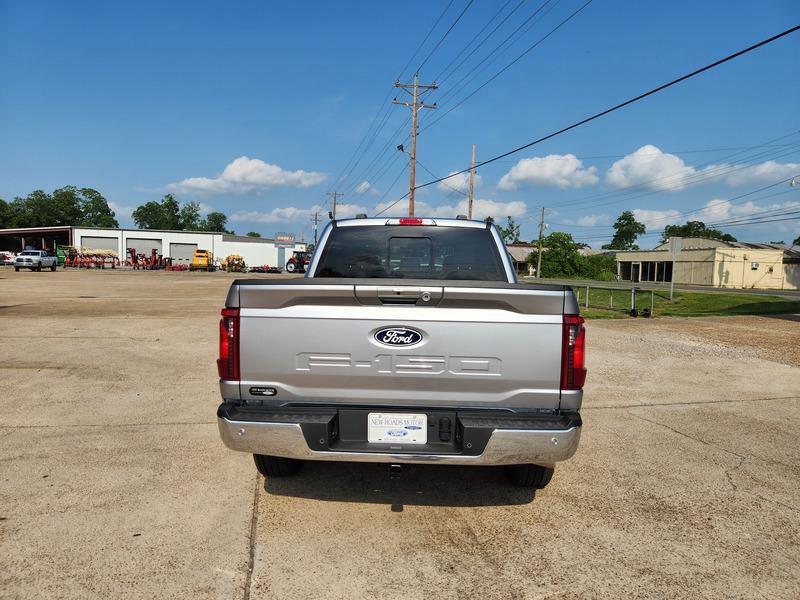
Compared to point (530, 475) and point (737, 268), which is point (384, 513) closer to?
point (530, 475)

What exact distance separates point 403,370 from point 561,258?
65.9 meters

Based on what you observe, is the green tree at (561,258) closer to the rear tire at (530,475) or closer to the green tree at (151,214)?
the rear tire at (530,475)

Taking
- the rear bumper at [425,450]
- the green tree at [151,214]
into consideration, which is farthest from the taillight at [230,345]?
the green tree at [151,214]

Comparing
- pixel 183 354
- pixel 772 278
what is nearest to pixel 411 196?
pixel 183 354

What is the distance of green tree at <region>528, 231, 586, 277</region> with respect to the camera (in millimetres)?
64500

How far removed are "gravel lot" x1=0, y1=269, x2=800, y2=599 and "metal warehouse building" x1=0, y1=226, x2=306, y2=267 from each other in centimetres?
7475

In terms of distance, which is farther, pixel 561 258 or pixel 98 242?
pixel 98 242

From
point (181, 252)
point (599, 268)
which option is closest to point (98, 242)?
point (181, 252)

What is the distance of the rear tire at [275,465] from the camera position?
386cm

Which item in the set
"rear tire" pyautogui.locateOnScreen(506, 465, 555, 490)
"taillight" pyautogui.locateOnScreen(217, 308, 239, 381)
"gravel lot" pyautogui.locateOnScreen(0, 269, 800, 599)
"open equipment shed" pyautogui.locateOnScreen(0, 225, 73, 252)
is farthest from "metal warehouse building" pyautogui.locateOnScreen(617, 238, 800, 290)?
"open equipment shed" pyautogui.locateOnScreen(0, 225, 73, 252)

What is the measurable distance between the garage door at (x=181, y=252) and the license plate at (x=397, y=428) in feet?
259

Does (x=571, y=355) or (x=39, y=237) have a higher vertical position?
(x=39, y=237)

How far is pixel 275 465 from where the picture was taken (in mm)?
3906

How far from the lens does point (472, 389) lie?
305 cm
